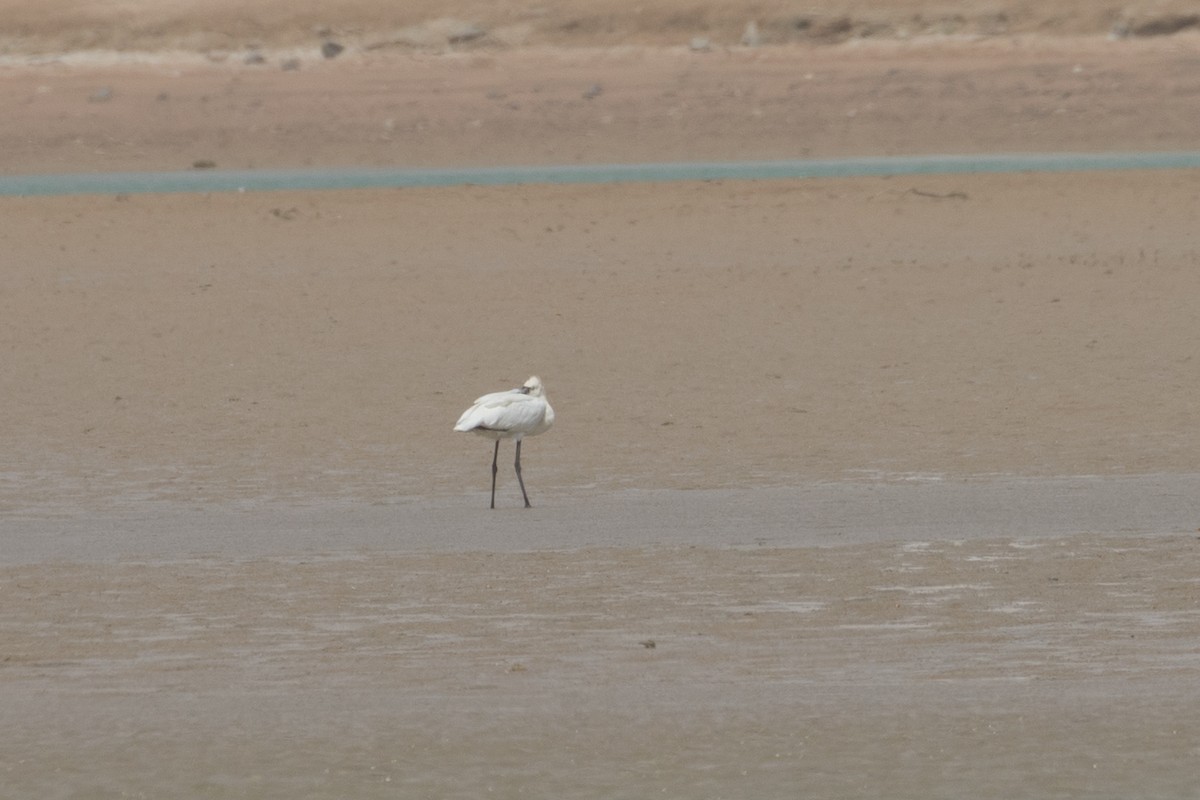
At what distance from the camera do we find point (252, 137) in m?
26.7

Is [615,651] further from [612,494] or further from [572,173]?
[572,173]

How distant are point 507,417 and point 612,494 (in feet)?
1.93

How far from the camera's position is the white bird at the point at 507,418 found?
334 inches

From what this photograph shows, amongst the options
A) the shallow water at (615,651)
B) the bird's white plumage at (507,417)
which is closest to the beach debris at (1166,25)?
the shallow water at (615,651)

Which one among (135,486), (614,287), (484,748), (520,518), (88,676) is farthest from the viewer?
(614,287)

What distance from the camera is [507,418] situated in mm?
8508

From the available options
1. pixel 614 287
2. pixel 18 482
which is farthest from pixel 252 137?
pixel 18 482

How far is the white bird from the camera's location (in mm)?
8484

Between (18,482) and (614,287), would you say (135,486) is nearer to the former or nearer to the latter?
(18,482)

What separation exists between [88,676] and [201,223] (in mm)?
12996

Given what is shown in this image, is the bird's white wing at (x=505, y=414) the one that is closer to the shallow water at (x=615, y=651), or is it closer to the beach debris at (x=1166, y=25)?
the shallow water at (x=615, y=651)

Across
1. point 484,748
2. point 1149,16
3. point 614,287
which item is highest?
point 1149,16

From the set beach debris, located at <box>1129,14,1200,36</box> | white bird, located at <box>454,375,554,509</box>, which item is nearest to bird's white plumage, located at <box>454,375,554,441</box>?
white bird, located at <box>454,375,554,509</box>

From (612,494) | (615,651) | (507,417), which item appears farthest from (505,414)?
(615,651)
